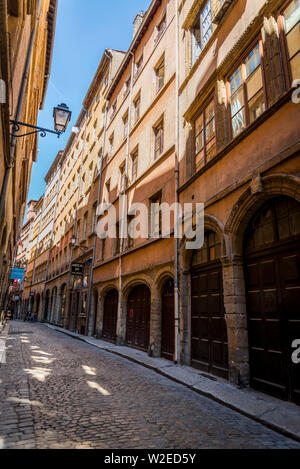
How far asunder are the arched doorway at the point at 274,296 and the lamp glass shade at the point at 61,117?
18.6 feet

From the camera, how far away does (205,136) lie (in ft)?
28.4

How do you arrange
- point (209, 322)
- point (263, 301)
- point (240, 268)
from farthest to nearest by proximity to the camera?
point (209, 322)
point (240, 268)
point (263, 301)

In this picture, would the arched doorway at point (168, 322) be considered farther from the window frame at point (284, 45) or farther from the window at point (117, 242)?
the window frame at point (284, 45)

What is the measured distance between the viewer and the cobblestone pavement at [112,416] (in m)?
3.32

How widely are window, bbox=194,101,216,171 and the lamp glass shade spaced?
403 centimetres

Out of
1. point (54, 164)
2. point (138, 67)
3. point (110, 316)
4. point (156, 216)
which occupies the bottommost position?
point (110, 316)

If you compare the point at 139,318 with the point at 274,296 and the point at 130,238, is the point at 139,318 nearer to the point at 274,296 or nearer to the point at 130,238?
the point at 130,238

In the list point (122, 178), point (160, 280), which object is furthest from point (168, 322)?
point (122, 178)

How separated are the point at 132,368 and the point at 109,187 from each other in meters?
12.1

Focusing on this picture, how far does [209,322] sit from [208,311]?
28cm

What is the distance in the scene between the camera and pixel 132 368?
8031mm

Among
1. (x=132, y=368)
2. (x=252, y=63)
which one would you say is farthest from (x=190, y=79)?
(x=132, y=368)

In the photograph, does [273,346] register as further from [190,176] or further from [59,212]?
[59,212]

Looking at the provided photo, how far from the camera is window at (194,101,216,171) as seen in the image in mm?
8270
